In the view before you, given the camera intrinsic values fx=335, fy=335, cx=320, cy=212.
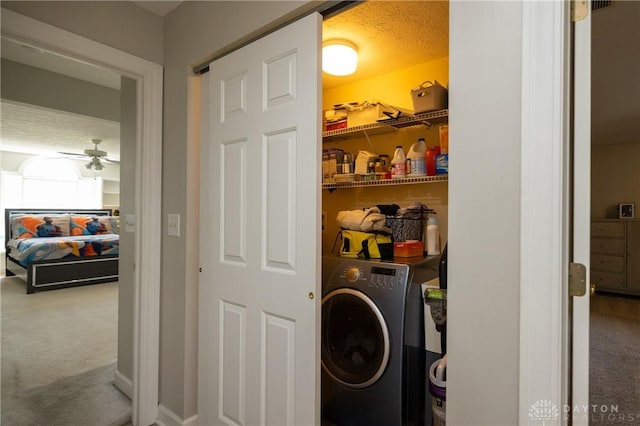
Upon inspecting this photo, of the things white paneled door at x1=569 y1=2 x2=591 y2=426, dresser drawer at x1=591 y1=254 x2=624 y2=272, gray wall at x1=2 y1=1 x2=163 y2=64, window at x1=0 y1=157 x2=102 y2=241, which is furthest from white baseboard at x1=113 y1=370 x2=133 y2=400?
window at x1=0 y1=157 x2=102 y2=241

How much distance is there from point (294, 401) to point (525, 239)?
1.11 m

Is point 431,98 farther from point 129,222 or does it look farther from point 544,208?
point 129,222

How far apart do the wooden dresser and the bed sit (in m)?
7.93

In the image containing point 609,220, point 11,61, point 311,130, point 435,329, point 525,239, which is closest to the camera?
point 525,239

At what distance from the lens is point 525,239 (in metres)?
0.86

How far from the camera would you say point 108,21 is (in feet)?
6.03

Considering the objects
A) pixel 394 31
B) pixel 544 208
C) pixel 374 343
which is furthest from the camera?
pixel 394 31

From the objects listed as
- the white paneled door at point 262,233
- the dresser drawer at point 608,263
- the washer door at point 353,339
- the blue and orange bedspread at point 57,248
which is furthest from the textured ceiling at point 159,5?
the dresser drawer at point 608,263

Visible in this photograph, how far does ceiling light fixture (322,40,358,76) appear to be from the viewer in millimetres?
2240

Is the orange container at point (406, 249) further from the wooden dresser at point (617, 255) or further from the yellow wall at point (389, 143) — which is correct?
the wooden dresser at point (617, 255)

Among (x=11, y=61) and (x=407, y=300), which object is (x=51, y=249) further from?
(x=407, y=300)

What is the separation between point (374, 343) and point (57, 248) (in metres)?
6.04

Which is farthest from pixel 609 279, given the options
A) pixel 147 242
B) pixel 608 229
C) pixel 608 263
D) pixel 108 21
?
pixel 108 21

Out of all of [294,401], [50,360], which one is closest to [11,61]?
[50,360]
